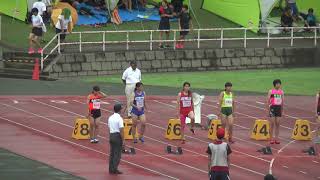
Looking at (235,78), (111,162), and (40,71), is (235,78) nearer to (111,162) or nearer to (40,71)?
(40,71)

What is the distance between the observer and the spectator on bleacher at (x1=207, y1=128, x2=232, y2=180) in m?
19.7

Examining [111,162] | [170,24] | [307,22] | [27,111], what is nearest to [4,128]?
[27,111]

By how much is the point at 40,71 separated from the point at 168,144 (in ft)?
36.5

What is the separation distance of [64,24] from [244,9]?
9900 mm

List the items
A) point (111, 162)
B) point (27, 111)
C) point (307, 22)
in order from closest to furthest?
point (111, 162) → point (27, 111) → point (307, 22)

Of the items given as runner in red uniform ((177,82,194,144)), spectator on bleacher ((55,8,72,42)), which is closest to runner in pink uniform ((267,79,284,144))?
runner in red uniform ((177,82,194,144))

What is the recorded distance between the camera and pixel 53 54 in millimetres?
39031

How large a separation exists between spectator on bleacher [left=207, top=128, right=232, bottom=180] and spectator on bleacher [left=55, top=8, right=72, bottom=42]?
20.1 meters

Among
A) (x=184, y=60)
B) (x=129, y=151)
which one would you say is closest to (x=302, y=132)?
(x=129, y=151)

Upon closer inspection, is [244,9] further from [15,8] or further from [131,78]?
[131,78]

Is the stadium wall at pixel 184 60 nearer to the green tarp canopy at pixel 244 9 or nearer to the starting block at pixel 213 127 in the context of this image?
the green tarp canopy at pixel 244 9

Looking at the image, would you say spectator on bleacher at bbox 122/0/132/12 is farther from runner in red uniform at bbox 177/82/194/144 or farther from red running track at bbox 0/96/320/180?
runner in red uniform at bbox 177/82/194/144

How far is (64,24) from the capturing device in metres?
39.9

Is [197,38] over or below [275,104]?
over
